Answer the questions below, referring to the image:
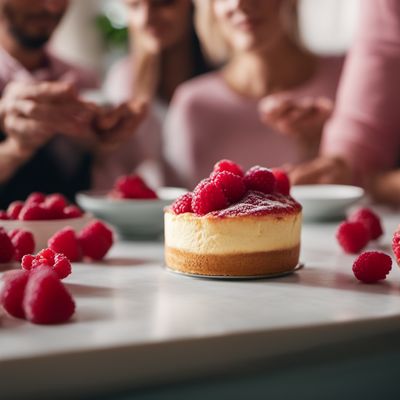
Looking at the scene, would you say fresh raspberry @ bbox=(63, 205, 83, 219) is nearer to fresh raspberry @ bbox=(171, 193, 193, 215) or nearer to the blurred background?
fresh raspberry @ bbox=(171, 193, 193, 215)

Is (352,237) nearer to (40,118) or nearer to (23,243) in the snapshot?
(23,243)

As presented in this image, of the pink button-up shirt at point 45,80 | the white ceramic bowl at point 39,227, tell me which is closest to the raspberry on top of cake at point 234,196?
the white ceramic bowl at point 39,227

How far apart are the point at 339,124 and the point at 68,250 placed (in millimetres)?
1105

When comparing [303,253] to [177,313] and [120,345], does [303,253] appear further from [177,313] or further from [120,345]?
[120,345]

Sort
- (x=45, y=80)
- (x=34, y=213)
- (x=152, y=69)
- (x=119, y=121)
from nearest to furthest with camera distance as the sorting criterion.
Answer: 1. (x=34, y=213)
2. (x=119, y=121)
3. (x=45, y=80)
4. (x=152, y=69)

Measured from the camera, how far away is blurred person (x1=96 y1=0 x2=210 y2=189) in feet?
6.36

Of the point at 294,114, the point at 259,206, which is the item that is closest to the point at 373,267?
the point at 259,206

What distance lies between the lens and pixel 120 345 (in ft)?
1.86

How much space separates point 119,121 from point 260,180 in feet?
2.27

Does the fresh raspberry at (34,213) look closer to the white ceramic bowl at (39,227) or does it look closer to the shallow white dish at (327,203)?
the white ceramic bowl at (39,227)

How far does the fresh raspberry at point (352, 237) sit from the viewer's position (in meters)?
1.05

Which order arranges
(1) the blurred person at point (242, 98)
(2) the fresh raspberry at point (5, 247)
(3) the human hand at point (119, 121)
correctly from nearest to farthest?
(2) the fresh raspberry at point (5, 247) < (3) the human hand at point (119, 121) < (1) the blurred person at point (242, 98)

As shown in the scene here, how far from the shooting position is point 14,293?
0.67 m

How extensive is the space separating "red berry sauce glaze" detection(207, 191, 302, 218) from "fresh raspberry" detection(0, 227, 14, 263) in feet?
1.02
